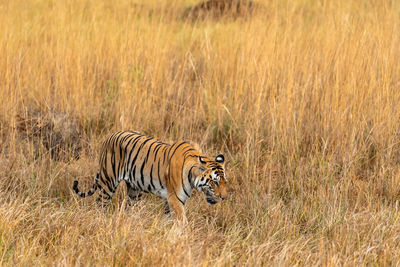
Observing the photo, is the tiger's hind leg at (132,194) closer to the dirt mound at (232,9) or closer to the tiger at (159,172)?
the tiger at (159,172)

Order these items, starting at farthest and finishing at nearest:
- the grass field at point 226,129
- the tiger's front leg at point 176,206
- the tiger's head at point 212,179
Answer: the tiger's front leg at point 176,206, the tiger's head at point 212,179, the grass field at point 226,129

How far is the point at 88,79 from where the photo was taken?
16.6ft

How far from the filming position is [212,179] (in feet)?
10.0

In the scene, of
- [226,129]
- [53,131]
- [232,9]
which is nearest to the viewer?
[53,131]

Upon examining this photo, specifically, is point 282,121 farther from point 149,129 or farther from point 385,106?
point 149,129

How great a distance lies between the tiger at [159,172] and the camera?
10.1 ft

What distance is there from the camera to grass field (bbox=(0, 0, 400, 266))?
2.87 meters

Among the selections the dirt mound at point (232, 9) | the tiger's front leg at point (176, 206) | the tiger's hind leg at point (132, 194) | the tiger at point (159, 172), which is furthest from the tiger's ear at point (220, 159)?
the dirt mound at point (232, 9)

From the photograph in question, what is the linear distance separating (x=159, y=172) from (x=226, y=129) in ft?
4.95

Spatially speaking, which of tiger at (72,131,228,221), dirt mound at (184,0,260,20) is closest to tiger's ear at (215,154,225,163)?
tiger at (72,131,228,221)

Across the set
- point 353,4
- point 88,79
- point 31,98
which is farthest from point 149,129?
point 353,4

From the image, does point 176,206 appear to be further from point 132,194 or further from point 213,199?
point 132,194

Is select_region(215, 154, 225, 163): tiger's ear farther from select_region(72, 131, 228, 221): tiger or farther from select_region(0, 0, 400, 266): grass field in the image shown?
select_region(0, 0, 400, 266): grass field

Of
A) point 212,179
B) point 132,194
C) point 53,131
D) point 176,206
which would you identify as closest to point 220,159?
point 212,179
